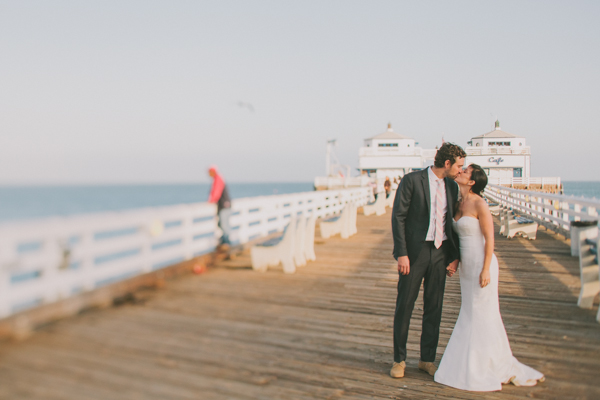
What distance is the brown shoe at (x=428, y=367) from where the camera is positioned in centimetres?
348

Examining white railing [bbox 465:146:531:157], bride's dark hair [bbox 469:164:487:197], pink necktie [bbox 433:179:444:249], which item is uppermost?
white railing [bbox 465:146:531:157]

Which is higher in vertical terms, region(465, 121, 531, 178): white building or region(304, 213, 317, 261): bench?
region(465, 121, 531, 178): white building

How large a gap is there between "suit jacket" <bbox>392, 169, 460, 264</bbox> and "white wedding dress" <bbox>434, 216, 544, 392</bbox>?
0.17m

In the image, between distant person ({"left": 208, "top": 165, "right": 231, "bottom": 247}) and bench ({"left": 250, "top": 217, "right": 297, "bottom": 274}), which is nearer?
bench ({"left": 250, "top": 217, "right": 297, "bottom": 274})

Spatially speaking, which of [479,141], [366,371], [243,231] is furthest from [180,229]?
[479,141]

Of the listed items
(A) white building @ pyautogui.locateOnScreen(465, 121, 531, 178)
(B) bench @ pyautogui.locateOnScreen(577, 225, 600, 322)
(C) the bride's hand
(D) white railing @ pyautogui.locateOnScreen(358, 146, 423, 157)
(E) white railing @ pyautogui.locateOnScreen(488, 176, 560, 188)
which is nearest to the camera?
(C) the bride's hand

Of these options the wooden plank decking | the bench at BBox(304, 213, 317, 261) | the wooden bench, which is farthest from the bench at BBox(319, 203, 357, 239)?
the wooden plank decking

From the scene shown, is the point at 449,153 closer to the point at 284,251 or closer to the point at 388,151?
the point at 284,251

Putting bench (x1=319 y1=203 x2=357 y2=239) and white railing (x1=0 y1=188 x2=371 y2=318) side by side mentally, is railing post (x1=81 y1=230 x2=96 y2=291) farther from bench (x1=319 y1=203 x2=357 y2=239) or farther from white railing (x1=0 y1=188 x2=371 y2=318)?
bench (x1=319 y1=203 x2=357 y2=239)

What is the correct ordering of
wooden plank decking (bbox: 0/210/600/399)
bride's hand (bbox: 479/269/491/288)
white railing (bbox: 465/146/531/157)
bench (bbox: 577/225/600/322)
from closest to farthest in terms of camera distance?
wooden plank decking (bbox: 0/210/600/399)
bride's hand (bbox: 479/269/491/288)
bench (bbox: 577/225/600/322)
white railing (bbox: 465/146/531/157)

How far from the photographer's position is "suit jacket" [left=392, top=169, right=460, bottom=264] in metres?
3.48

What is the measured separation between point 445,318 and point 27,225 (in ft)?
16.3

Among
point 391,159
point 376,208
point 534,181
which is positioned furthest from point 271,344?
point 534,181

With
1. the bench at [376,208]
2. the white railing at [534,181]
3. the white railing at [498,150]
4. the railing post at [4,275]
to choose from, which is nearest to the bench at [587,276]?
the railing post at [4,275]
